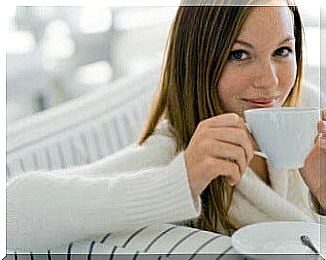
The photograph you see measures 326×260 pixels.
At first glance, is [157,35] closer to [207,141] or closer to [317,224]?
[207,141]

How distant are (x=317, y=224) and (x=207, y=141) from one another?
17 cm

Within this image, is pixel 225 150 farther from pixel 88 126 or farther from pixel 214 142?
pixel 88 126

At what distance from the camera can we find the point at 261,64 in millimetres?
819

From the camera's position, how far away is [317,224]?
81cm

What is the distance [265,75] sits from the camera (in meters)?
0.82

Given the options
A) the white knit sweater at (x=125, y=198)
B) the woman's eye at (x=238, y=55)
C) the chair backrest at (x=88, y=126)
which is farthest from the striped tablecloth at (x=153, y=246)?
the woman's eye at (x=238, y=55)

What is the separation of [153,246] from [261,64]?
259 mm

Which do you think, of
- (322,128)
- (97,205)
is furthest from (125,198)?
(322,128)

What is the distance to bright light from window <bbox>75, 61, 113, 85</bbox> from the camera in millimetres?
842

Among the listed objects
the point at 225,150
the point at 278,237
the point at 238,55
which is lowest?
the point at 278,237

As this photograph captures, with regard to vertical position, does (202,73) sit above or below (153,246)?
above

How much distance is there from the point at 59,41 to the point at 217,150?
25 cm

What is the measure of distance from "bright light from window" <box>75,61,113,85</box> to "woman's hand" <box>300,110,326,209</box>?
0.27 m

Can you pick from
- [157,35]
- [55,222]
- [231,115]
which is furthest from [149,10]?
[55,222]
